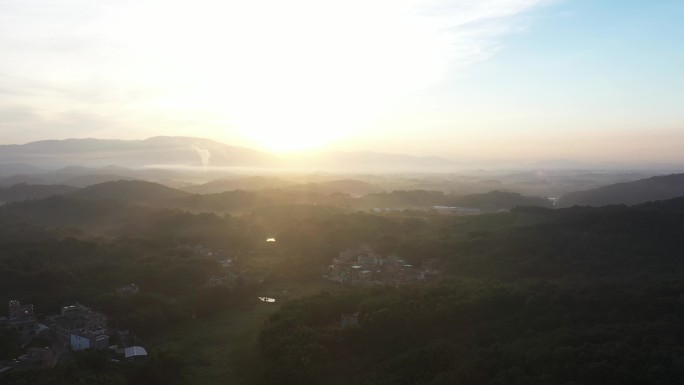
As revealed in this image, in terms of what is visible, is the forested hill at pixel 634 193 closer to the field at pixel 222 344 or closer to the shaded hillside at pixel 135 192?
the shaded hillside at pixel 135 192

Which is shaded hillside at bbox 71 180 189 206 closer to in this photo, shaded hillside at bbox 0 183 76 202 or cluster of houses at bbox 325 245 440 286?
shaded hillside at bbox 0 183 76 202

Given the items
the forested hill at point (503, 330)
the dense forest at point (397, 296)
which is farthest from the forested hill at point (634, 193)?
the forested hill at point (503, 330)

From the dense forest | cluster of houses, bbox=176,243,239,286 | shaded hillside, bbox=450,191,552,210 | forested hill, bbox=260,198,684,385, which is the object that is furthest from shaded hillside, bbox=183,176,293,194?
forested hill, bbox=260,198,684,385

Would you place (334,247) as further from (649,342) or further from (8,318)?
(649,342)

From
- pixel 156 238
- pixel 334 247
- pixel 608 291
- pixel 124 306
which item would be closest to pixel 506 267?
pixel 608 291

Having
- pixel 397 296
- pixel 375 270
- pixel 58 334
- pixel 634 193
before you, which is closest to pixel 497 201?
pixel 634 193

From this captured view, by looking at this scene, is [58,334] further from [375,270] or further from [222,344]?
[375,270]
